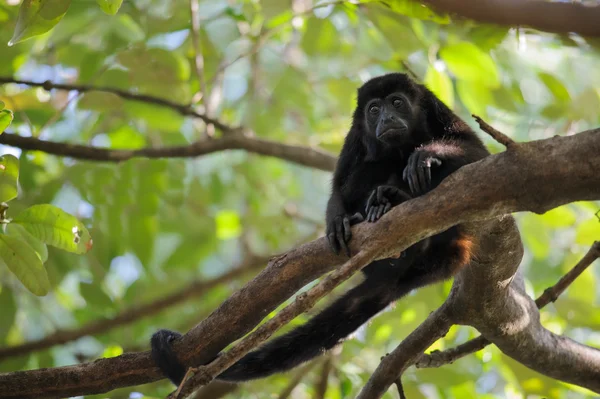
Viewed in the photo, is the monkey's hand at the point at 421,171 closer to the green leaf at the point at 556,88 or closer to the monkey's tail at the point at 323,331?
the monkey's tail at the point at 323,331

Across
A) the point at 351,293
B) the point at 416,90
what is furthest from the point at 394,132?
the point at 351,293

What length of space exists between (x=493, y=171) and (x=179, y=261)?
10.3 feet

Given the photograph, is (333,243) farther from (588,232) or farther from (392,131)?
(588,232)

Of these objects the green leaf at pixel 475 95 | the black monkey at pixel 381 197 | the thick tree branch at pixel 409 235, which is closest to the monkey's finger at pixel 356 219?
the black monkey at pixel 381 197

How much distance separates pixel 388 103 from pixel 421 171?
4.18ft

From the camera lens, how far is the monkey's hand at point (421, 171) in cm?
223

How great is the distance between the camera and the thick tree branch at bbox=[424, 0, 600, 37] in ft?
2.72

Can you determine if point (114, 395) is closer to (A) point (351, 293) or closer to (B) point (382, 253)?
(A) point (351, 293)

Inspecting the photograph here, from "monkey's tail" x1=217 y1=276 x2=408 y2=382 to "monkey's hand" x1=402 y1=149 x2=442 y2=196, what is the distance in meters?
0.65

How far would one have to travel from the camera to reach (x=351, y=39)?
4.78 metres

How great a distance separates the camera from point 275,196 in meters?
5.83

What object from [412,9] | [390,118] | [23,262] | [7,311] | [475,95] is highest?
[412,9]

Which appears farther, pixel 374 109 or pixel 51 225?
pixel 374 109

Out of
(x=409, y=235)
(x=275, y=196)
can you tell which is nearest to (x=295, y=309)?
(x=409, y=235)
